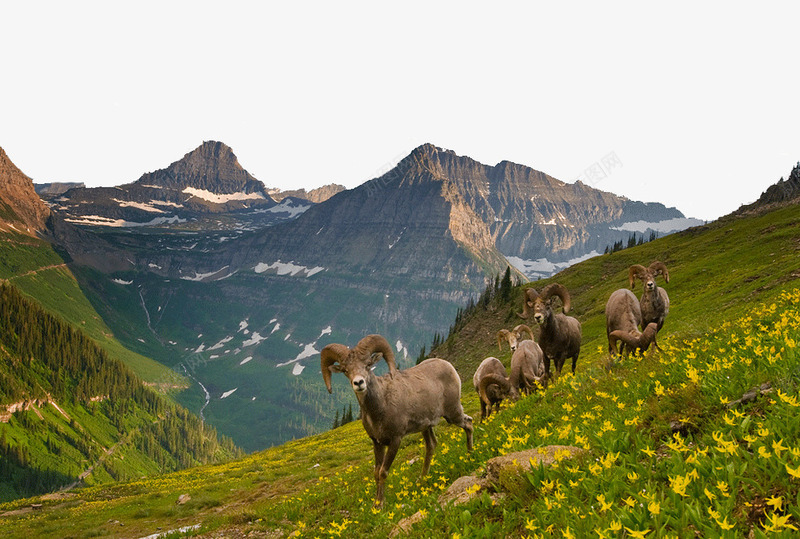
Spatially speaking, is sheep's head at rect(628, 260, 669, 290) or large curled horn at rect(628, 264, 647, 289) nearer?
sheep's head at rect(628, 260, 669, 290)

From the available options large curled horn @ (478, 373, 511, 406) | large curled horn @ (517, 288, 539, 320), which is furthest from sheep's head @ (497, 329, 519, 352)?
large curled horn @ (478, 373, 511, 406)

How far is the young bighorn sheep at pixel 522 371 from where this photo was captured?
692 inches

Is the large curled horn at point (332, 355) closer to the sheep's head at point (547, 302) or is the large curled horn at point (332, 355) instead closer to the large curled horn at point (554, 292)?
the sheep's head at point (547, 302)

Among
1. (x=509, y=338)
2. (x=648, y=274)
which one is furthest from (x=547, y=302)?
→ (x=648, y=274)

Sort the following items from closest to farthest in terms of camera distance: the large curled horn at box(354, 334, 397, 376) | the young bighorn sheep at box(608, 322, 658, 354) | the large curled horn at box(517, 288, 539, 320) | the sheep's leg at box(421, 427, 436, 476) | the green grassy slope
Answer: the green grassy slope → the large curled horn at box(354, 334, 397, 376) → the sheep's leg at box(421, 427, 436, 476) → the young bighorn sheep at box(608, 322, 658, 354) → the large curled horn at box(517, 288, 539, 320)

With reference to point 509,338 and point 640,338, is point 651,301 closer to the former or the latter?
point 640,338

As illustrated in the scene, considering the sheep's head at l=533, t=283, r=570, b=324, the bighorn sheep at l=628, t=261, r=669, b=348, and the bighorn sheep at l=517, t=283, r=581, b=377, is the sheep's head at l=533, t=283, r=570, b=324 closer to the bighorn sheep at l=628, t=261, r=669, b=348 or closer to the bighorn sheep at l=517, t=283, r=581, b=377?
the bighorn sheep at l=517, t=283, r=581, b=377

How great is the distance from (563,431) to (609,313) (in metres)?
13.4

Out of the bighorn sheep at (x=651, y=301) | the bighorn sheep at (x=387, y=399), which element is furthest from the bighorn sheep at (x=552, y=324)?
the bighorn sheep at (x=387, y=399)

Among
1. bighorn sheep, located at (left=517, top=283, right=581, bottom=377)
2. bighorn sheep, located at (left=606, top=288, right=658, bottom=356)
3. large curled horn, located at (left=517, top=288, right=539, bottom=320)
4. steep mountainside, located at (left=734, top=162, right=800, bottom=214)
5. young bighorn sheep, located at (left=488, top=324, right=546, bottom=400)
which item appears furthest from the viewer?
steep mountainside, located at (left=734, top=162, right=800, bottom=214)

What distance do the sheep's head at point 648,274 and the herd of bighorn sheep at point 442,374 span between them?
47mm

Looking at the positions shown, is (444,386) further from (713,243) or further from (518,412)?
(713,243)

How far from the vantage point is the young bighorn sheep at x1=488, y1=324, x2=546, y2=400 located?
1758 centimetres

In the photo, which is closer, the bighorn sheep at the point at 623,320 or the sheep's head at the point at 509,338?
the bighorn sheep at the point at 623,320
